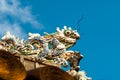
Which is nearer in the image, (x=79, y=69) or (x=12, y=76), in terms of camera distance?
(x=12, y=76)

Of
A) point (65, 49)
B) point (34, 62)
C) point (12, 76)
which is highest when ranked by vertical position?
point (65, 49)

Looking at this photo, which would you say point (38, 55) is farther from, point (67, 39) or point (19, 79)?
point (19, 79)

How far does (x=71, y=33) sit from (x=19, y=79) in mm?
3288

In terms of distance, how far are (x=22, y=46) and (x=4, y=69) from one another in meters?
2.23


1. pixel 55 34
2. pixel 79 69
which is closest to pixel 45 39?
pixel 55 34

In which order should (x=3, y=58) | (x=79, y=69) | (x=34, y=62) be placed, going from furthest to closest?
(x=79, y=69)
(x=34, y=62)
(x=3, y=58)

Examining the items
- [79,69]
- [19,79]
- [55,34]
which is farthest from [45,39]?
[19,79]

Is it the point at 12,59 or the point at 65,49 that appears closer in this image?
the point at 12,59

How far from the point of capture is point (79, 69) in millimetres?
10461

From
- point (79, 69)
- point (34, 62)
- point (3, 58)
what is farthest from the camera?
point (79, 69)

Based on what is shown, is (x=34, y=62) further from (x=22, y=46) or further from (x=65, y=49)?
(x=65, y=49)

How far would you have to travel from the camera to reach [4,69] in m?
7.74

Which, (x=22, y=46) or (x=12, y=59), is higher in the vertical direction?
(x=22, y=46)

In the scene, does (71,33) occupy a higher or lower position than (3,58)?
higher
